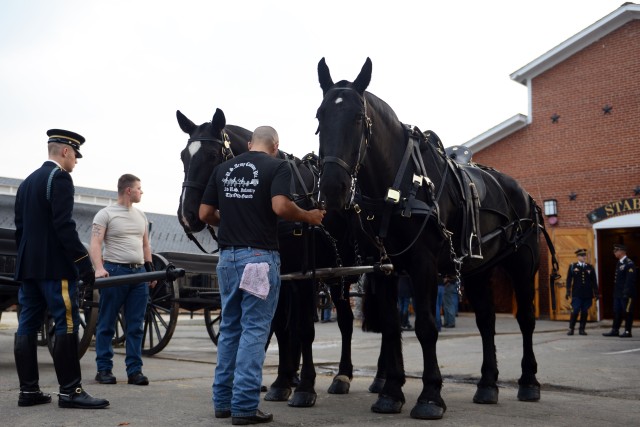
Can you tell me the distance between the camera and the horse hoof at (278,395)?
5.86 meters

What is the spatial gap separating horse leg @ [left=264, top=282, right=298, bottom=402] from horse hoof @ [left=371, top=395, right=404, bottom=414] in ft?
3.06

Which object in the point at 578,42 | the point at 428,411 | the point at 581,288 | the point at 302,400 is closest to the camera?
the point at 428,411

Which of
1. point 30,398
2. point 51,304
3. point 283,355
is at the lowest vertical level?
point 30,398

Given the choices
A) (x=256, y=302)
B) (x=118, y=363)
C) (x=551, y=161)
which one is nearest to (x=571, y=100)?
(x=551, y=161)

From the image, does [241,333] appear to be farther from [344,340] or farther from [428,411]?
[344,340]

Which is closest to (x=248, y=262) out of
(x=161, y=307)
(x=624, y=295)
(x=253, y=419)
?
(x=253, y=419)

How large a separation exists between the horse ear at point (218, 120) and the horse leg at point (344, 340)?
1856 millimetres

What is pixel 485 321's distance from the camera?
270 inches

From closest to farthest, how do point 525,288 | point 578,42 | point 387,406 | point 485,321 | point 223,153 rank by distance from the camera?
point 387,406 < point 223,153 < point 485,321 < point 525,288 < point 578,42

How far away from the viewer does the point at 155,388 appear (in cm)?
631

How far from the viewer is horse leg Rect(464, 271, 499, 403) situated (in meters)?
6.19

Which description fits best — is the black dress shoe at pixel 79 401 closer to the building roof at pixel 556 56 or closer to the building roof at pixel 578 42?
the building roof at pixel 556 56

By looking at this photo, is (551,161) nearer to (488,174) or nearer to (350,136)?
(488,174)

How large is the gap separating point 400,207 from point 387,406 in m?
1.45
